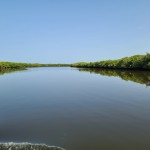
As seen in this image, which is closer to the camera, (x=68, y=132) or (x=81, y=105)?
(x=68, y=132)

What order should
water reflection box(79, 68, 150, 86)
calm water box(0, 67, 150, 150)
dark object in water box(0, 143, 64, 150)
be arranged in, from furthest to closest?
water reflection box(79, 68, 150, 86), calm water box(0, 67, 150, 150), dark object in water box(0, 143, 64, 150)

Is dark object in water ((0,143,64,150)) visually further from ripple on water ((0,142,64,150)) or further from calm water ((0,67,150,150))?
calm water ((0,67,150,150))

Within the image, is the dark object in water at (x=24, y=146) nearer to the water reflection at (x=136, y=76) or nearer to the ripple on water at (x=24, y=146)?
the ripple on water at (x=24, y=146)

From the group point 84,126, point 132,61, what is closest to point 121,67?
point 132,61

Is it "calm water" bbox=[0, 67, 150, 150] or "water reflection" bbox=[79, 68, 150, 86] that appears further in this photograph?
"water reflection" bbox=[79, 68, 150, 86]

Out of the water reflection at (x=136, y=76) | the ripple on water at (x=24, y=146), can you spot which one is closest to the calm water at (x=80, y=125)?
the ripple on water at (x=24, y=146)

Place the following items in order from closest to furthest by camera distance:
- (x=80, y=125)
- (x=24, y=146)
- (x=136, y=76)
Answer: (x=24, y=146), (x=80, y=125), (x=136, y=76)

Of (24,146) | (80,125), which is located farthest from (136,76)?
(24,146)

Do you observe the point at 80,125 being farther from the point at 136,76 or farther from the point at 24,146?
the point at 136,76

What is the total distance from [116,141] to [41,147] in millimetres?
2369

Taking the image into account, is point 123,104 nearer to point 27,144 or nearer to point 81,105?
point 81,105

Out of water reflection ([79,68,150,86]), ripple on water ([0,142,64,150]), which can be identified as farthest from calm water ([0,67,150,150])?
water reflection ([79,68,150,86])

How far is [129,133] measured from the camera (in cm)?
853

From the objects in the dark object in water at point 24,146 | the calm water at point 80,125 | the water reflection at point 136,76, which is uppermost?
the dark object in water at point 24,146
